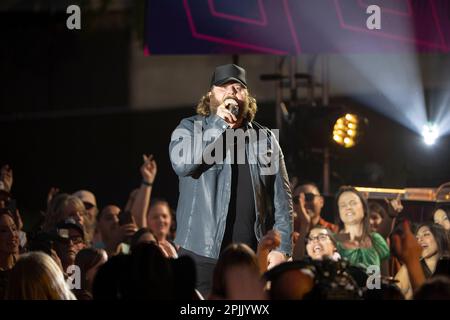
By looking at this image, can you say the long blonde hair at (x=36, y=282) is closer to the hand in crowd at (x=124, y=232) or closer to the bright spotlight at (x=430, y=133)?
the hand in crowd at (x=124, y=232)

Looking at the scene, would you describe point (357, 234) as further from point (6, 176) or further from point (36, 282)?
point (36, 282)

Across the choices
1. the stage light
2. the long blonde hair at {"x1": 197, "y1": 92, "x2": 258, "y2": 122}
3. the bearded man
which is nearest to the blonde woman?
the stage light

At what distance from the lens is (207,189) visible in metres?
5.19

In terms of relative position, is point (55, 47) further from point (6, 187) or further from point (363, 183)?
point (363, 183)

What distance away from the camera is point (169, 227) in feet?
30.2

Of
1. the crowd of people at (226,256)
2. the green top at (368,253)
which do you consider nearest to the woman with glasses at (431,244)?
the crowd of people at (226,256)

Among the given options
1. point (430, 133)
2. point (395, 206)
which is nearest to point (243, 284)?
point (395, 206)

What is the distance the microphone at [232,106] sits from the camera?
516 cm

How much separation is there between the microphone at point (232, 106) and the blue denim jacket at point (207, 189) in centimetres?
9

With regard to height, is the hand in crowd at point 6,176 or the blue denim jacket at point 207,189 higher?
the hand in crowd at point 6,176
